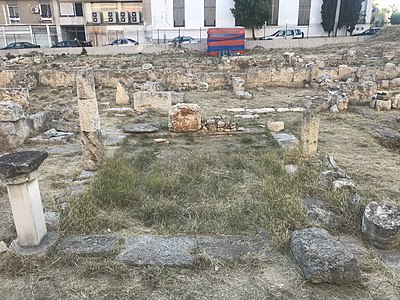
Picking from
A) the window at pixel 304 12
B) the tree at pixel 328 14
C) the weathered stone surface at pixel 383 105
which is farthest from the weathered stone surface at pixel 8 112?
the window at pixel 304 12

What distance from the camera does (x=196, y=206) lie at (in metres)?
5.55

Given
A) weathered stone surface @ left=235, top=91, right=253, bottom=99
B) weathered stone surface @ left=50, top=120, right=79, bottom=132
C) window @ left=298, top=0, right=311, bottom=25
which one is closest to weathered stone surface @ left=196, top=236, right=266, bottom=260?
weathered stone surface @ left=50, top=120, right=79, bottom=132

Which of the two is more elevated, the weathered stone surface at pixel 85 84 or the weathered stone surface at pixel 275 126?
the weathered stone surface at pixel 85 84

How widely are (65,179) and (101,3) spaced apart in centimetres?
3583

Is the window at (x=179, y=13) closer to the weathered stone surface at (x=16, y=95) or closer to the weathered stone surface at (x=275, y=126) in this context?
the weathered stone surface at (x=16, y=95)

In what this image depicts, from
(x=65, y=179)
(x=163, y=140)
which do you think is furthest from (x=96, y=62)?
(x=65, y=179)

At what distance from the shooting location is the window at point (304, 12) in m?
38.2

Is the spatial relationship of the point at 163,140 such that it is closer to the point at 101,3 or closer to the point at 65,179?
the point at 65,179

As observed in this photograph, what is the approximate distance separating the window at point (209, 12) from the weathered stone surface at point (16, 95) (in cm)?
2842

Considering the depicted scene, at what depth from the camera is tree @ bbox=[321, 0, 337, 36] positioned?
36344 mm

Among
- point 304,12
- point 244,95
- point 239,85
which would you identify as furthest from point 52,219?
point 304,12

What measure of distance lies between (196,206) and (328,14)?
36882 mm

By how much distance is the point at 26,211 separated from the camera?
435 cm

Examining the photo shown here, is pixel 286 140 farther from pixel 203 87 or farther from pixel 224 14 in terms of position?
pixel 224 14
